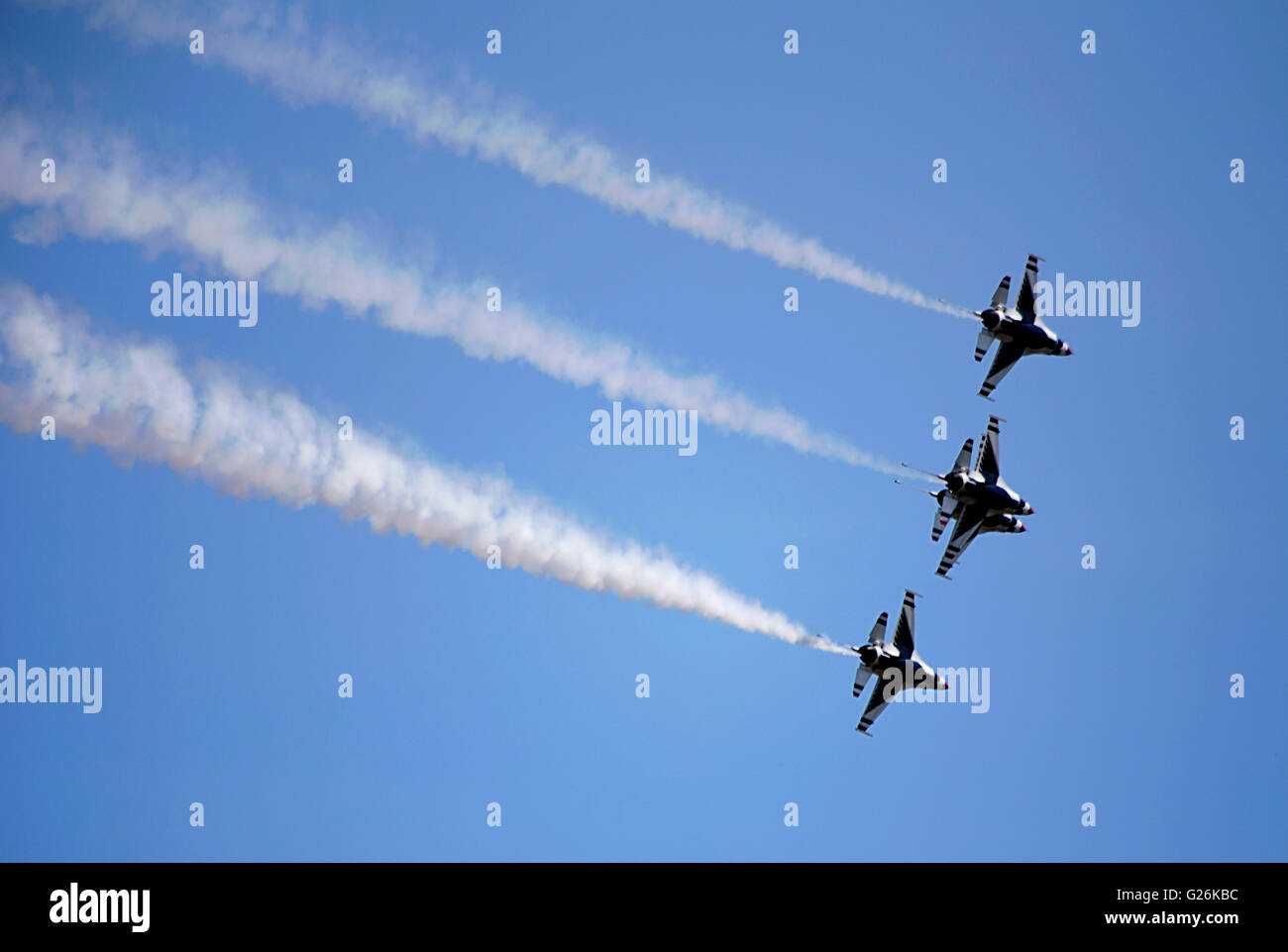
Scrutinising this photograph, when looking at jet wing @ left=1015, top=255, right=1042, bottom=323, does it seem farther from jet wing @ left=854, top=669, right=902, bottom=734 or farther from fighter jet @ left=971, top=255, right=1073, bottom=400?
jet wing @ left=854, top=669, right=902, bottom=734

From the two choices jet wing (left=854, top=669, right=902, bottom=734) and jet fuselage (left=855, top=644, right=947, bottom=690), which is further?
jet wing (left=854, top=669, right=902, bottom=734)

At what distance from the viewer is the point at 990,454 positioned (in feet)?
163

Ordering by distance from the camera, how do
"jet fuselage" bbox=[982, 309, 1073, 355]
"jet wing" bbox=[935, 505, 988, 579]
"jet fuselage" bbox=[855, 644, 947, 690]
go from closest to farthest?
"jet fuselage" bbox=[855, 644, 947, 690]
"jet fuselage" bbox=[982, 309, 1073, 355]
"jet wing" bbox=[935, 505, 988, 579]

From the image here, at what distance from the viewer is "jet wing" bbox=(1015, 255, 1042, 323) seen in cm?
4881

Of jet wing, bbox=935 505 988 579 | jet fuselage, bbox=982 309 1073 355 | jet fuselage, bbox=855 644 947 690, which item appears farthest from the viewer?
jet wing, bbox=935 505 988 579

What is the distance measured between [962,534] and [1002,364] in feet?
18.4

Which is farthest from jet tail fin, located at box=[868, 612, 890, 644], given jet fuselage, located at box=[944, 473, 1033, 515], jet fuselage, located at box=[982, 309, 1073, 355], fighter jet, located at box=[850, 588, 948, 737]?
jet fuselage, located at box=[982, 309, 1073, 355]

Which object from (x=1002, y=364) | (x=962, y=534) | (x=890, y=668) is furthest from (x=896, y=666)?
(x=1002, y=364)

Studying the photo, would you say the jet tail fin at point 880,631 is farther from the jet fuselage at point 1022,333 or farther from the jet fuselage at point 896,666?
the jet fuselage at point 1022,333

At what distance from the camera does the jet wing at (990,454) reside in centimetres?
4956

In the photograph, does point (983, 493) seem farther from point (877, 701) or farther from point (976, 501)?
point (877, 701)
